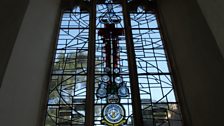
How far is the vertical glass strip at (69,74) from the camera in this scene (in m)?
2.28

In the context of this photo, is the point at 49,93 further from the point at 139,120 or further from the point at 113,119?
the point at 139,120

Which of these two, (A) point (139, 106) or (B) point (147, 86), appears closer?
(A) point (139, 106)

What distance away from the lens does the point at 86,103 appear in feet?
7.57

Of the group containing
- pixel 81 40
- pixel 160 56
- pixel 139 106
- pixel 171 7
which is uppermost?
pixel 171 7
